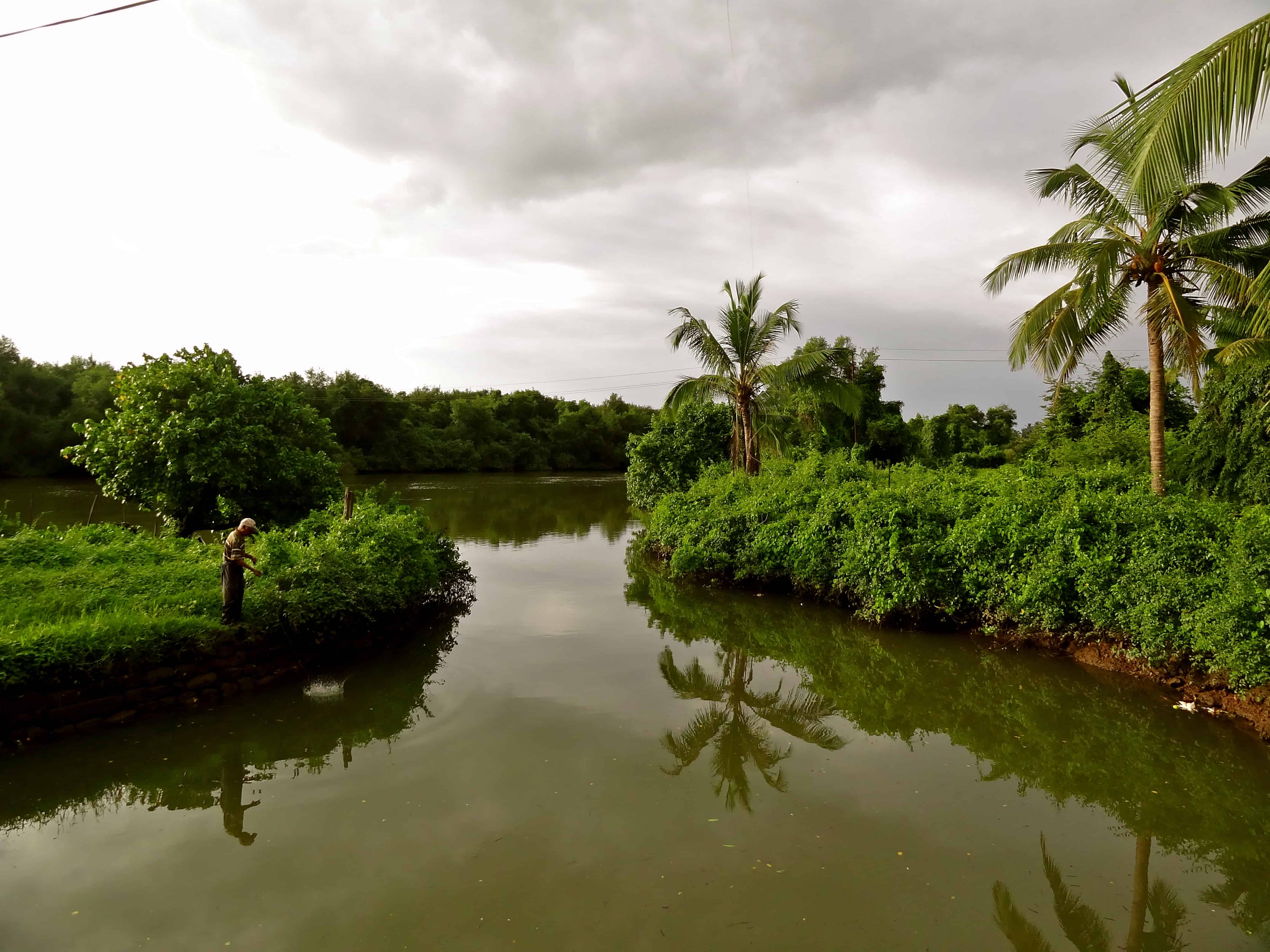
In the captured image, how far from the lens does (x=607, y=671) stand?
28.3ft

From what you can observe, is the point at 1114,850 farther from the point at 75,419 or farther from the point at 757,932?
the point at 75,419

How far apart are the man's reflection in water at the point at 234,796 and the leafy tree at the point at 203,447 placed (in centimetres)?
654

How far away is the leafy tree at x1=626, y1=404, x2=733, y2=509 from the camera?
24.6 metres

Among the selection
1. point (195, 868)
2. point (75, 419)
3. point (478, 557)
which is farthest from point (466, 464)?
point (195, 868)

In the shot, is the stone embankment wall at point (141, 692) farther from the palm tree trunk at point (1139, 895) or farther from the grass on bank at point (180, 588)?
the palm tree trunk at point (1139, 895)

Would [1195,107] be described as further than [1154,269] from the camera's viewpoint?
No

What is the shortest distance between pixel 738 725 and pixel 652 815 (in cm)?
213

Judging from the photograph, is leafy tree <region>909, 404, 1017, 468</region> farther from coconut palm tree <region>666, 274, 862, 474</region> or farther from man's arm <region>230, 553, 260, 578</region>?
man's arm <region>230, 553, 260, 578</region>

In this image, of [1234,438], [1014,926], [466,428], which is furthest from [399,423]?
[1014,926]

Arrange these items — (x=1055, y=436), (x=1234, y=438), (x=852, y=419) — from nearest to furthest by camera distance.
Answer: (x=1234, y=438)
(x=1055, y=436)
(x=852, y=419)

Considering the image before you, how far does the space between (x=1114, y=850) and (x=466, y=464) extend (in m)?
53.4

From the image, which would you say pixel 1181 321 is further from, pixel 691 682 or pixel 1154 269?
pixel 691 682

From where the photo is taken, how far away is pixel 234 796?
5508 millimetres

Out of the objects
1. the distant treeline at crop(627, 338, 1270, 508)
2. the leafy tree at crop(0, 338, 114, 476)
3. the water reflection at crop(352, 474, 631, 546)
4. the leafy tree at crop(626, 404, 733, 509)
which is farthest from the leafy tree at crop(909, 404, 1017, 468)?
the leafy tree at crop(0, 338, 114, 476)
